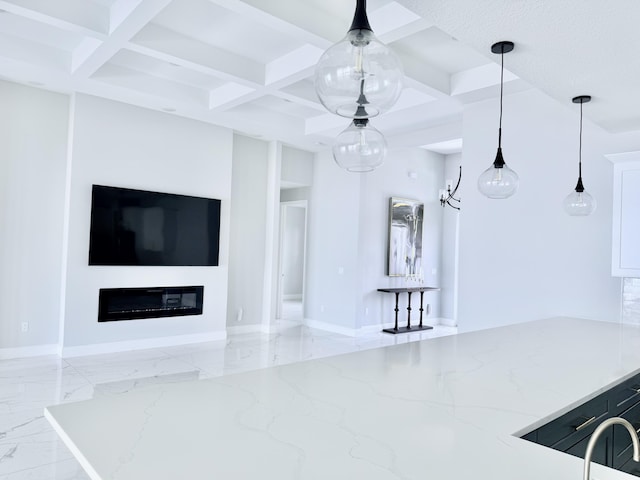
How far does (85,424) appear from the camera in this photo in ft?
4.24

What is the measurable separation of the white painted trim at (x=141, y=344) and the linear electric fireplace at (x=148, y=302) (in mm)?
311

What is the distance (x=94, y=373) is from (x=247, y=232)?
3161mm

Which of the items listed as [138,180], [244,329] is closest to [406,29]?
[138,180]

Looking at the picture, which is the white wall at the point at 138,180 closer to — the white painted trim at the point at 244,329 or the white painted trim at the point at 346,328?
the white painted trim at the point at 244,329

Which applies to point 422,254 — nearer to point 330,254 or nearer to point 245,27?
point 330,254

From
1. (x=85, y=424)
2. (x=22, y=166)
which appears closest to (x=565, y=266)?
(x=85, y=424)

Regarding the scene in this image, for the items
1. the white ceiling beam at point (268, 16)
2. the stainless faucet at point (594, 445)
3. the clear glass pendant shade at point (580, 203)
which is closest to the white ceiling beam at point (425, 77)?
the white ceiling beam at point (268, 16)

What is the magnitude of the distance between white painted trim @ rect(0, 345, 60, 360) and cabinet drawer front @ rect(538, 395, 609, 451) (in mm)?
5533

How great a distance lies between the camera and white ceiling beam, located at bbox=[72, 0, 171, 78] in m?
3.35

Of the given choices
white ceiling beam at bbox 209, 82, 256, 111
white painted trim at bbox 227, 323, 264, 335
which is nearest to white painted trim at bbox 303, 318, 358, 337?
white painted trim at bbox 227, 323, 264, 335

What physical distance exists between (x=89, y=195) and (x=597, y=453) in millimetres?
5513

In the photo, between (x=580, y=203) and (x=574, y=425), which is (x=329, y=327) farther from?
(x=574, y=425)

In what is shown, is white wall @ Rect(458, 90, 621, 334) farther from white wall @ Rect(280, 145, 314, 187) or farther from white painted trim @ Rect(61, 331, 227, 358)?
white painted trim @ Rect(61, 331, 227, 358)

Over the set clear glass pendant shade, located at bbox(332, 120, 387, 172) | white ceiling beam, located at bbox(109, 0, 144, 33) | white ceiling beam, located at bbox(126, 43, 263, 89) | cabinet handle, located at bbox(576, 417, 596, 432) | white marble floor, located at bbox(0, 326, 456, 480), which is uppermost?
white ceiling beam, located at bbox(109, 0, 144, 33)
